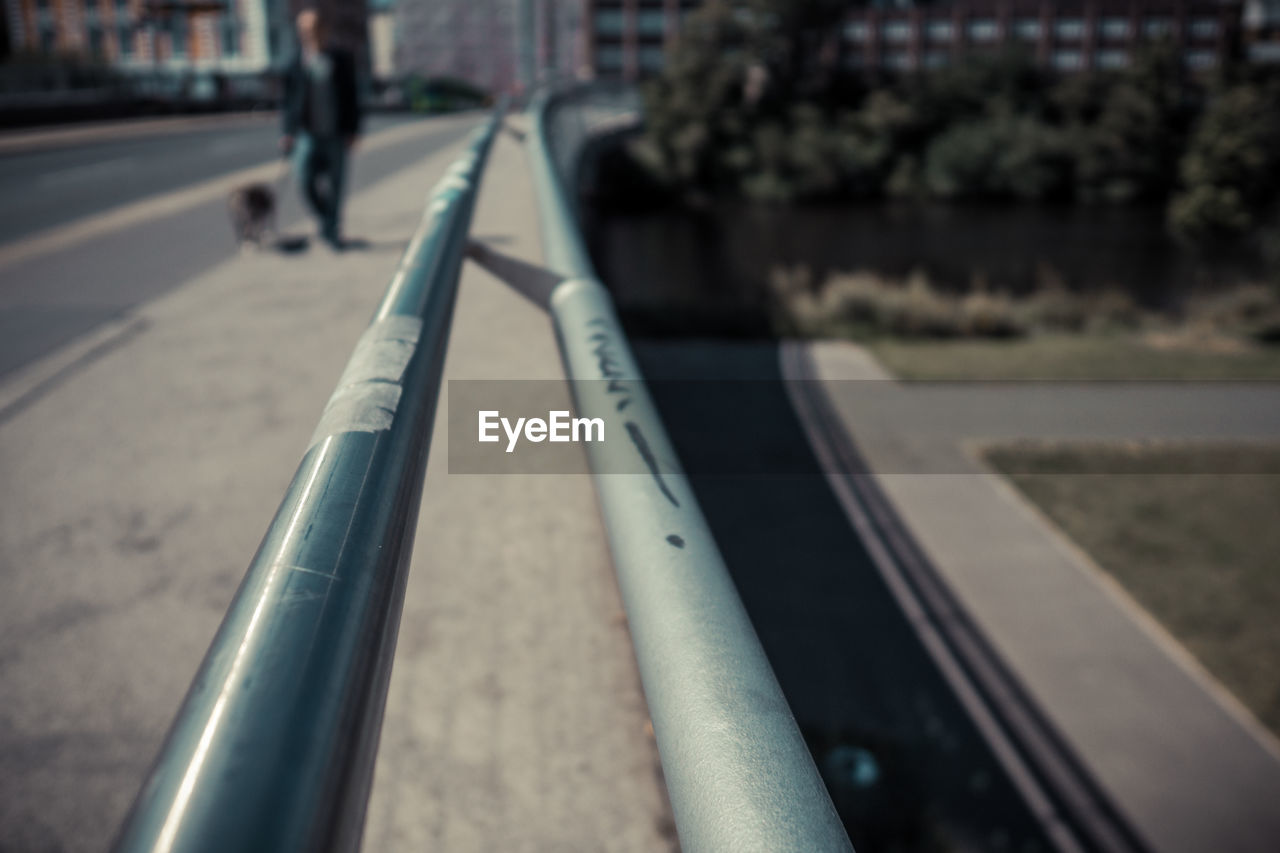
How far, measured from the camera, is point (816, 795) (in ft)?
2.35

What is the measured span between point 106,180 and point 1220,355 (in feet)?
54.5

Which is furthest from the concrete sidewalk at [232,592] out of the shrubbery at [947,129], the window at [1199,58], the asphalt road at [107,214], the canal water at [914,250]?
the window at [1199,58]

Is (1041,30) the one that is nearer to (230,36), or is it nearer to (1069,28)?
(1069,28)

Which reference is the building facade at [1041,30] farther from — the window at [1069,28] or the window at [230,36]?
the window at [230,36]

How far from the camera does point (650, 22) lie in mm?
77562

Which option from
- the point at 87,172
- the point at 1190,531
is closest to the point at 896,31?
the point at 87,172

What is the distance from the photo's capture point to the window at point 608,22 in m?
76.9

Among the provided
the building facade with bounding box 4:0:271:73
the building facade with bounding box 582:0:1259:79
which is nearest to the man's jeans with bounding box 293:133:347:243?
the building facade with bounding box 582:0:1259:79

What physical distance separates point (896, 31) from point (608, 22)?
21.4 meters

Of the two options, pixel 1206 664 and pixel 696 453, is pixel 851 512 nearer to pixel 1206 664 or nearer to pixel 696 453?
pixel 696 453

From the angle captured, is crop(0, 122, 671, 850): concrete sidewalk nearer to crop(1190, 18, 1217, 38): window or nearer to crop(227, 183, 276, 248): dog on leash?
crop(227, 183, 276, 248): dog on leash

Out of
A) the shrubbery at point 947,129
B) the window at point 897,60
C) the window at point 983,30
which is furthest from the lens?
the window at point 897,60

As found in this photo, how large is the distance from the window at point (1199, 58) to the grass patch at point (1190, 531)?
7595 cm

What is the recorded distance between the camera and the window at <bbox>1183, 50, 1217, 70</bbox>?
7312cm
